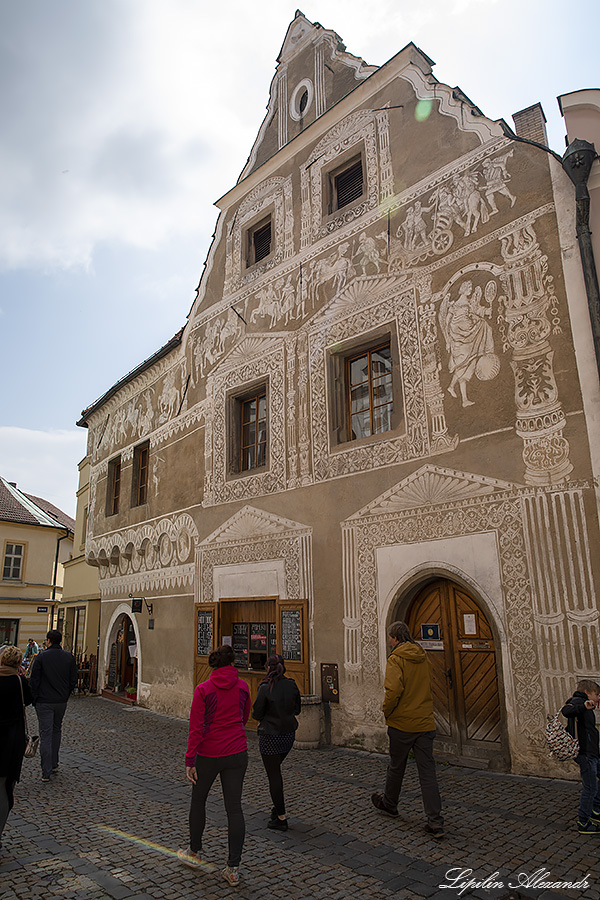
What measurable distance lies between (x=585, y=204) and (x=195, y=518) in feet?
28.5

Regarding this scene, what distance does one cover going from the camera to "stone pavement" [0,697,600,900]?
13.1 ft

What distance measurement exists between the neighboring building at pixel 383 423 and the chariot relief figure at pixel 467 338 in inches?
1.1

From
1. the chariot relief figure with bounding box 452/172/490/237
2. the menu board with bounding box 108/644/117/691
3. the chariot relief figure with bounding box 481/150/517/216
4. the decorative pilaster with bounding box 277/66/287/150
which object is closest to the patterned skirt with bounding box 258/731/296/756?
the chariot relief figure with bounding box 452/172/490/237

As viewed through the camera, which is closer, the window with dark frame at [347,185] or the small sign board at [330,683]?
the small sign board at [330,683]

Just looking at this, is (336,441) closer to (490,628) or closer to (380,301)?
(380,301)

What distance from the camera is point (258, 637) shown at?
10.6 meters

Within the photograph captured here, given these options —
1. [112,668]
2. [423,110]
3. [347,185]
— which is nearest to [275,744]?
[423,110]

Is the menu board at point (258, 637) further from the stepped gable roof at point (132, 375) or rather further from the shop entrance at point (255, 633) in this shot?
the stepped gable roof at point (132, 375)

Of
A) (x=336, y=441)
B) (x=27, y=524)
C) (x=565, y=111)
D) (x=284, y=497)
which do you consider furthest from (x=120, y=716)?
(x=27, y=524)

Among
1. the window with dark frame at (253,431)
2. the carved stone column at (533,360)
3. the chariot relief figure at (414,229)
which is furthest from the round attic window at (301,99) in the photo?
the carved stone column at (533,360)

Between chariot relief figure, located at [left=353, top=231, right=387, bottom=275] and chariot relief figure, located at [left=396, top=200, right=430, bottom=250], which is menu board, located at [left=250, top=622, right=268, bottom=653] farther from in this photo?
chariot relief figure, located at [left=396, top=200, right=430, bottom=250]

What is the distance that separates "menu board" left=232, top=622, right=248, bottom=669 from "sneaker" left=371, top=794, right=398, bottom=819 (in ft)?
17.8

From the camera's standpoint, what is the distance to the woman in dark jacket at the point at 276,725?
17.0 ft

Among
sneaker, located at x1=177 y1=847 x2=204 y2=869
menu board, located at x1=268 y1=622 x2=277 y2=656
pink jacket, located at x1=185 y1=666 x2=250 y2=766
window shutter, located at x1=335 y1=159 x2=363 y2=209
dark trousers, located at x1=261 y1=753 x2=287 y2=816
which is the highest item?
window shutter, located at x1=335 y1=159 x2=363 y2=209
